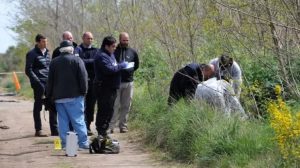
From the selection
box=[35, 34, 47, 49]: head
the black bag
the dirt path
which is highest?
box=[35, 34, 47, 49]: head

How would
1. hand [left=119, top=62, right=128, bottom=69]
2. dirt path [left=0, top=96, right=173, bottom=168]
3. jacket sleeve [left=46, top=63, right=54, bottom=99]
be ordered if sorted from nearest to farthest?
1. dirt path [left=0, top=96, right=173, bottom=168]
2. jacket sleeve [left=46, top=63, right=54, bottom=99]
3. hand [left=119, top=62, right=128, bottom=69]

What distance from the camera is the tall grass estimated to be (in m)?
8.23

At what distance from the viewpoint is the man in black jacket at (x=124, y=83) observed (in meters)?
12.8

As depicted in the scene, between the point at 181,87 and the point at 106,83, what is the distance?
4.26ft

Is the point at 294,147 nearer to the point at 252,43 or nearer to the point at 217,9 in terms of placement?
the point at 252,43

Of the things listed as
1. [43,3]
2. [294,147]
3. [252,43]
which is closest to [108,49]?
[252,43]

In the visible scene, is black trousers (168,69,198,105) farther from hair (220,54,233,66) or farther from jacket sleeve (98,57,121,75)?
jacket sleeve (98,57,121,75)

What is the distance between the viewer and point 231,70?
1067cm

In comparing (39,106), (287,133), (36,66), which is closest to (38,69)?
(36,66)

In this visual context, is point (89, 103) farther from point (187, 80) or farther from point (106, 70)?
point (187, 80)

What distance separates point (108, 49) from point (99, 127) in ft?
4.28

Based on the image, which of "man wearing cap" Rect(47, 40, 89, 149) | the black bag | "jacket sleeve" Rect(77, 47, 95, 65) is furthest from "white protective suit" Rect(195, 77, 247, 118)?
"jacket sleeve" Rect(77, 47, 95, 65)

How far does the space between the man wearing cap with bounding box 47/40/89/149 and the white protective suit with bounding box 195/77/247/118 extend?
187 centimetres

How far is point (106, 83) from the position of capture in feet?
36.7
